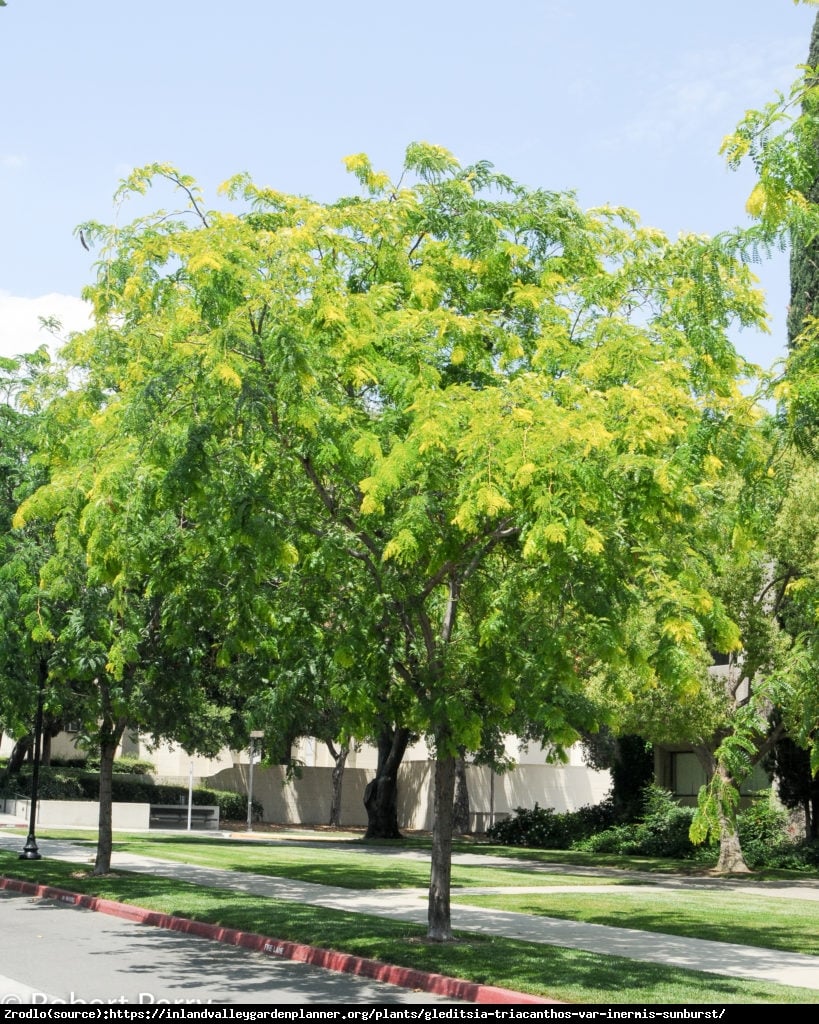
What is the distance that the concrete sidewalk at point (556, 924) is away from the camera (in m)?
13.8

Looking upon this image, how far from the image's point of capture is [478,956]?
1330 cm

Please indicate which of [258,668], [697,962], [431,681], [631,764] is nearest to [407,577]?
[431,681]

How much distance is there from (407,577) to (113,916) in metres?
7.04

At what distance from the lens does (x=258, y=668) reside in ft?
78.9

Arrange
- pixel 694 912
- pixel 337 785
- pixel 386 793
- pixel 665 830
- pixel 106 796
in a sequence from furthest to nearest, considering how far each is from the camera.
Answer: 1. pixel 337 785
2. pixel 386 793
3. pixel 665 830
4. pixel 106 796
5. pixel 694 912

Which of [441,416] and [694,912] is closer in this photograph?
[441,416]

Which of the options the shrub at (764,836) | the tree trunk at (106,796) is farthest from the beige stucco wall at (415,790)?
the tree trunk at (106,796)

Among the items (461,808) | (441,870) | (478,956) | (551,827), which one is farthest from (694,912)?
(461,808)

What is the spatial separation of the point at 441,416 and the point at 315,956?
6.15 m

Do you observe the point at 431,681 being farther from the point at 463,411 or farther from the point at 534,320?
the point at 534,320

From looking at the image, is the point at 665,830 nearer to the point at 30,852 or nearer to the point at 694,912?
the point at 694,912

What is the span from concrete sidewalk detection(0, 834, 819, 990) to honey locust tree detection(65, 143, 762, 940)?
2.34m

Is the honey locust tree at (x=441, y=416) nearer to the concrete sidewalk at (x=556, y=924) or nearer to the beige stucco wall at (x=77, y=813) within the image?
the concrete sidewalk at (x=556, y=924)

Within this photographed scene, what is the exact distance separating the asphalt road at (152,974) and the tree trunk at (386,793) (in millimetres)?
25015
